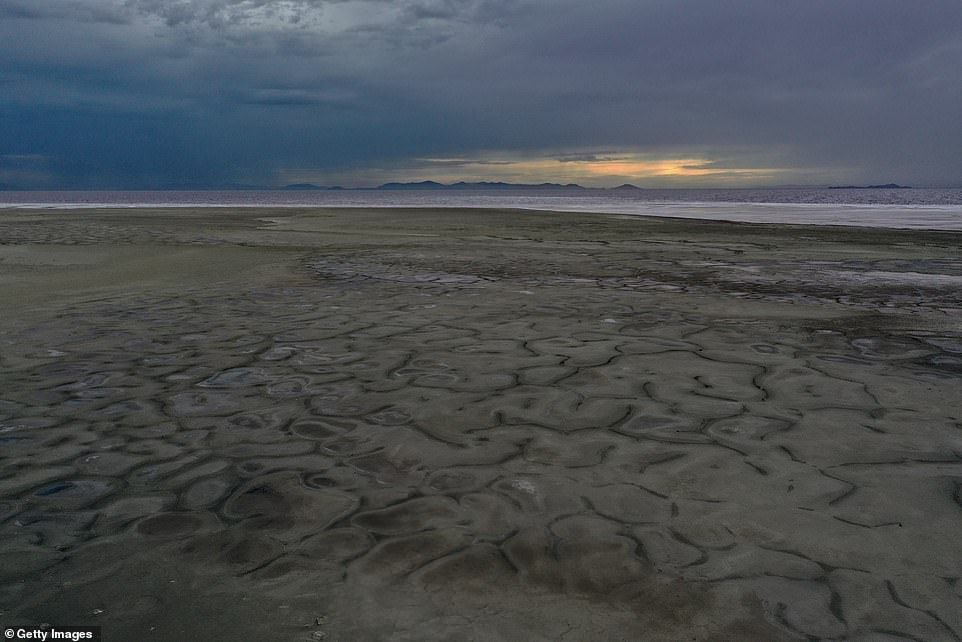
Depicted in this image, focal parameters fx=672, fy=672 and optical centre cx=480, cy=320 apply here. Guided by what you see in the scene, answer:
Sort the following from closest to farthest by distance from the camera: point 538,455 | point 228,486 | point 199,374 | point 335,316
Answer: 1. point 228,486
2. point 538,455
3. point 199,374
4. point 335,316

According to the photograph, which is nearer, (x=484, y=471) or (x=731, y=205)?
(x=484, y=471)

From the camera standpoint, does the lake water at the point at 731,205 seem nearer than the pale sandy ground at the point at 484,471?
No

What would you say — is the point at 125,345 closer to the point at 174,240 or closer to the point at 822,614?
the point at 822,614

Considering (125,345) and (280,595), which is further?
(125,345)

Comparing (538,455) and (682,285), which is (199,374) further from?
(682,285)

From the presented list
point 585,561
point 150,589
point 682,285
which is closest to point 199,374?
point 150,589

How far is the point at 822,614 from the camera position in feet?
6.55

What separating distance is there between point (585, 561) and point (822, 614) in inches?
28.4

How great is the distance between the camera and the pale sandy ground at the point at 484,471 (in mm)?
2057

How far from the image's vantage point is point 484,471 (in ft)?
9.77

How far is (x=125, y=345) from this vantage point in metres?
5.30

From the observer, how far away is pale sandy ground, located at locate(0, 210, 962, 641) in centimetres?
206

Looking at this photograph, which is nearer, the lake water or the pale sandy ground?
the pale sandy ground

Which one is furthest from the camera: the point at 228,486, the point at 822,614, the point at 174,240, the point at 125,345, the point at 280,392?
the point at 174,240
